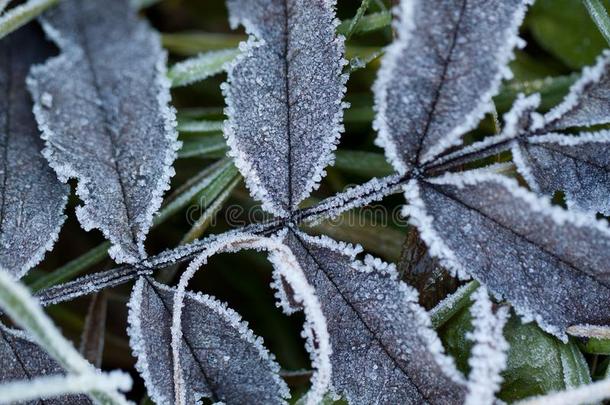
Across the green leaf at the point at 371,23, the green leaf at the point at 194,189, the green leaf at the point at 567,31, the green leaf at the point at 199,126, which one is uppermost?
the green leaf at the point at 371,23

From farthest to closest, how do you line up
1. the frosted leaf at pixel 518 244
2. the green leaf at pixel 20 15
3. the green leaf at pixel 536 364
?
the green leaf at pixel 20 15 → the green leaf at pixel 536 364 → the frosted leaf at pixel 518 244

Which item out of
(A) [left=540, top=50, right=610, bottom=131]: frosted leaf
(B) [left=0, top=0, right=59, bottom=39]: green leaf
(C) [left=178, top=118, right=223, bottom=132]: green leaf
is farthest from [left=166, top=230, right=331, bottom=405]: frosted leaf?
(B) [left=0, top=0, right=59, bottom=39]: green leaf

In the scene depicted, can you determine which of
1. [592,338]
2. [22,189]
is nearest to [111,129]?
[22,189]

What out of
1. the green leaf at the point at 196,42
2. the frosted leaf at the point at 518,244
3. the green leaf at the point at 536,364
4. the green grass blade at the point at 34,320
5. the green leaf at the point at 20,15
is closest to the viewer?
the green grass blade at the point at 34,320

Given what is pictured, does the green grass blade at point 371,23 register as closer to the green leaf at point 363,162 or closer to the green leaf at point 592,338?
the green leaf at point 363,162

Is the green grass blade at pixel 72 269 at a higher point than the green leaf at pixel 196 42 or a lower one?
lower

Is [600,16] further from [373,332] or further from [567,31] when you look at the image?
[373,332]

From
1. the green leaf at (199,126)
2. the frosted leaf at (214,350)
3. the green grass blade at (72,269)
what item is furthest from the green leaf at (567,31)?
the green grass blade at (72,269)

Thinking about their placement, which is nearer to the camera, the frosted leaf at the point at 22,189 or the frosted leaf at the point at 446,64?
the frosted leaf at the point at 446,64
